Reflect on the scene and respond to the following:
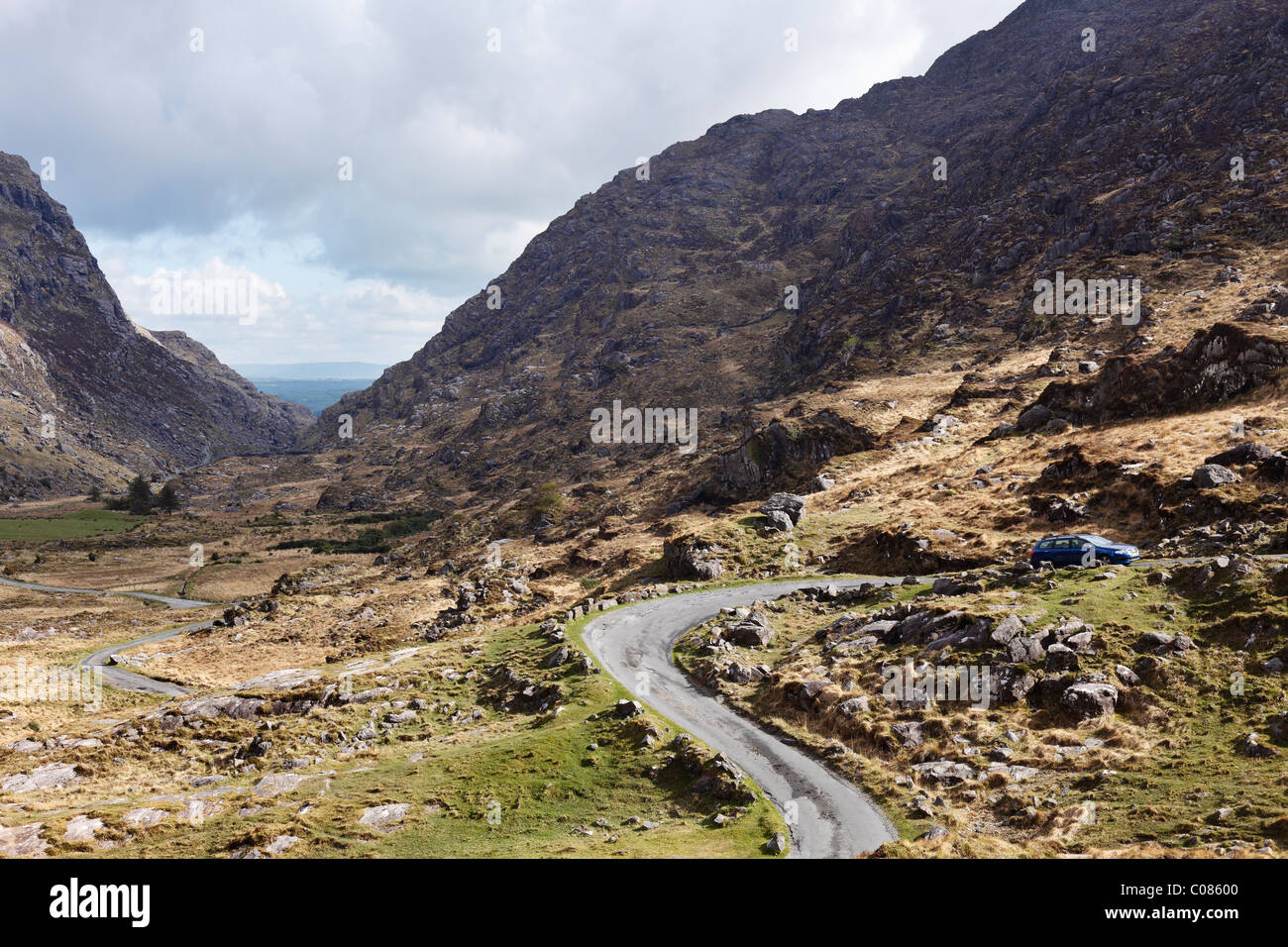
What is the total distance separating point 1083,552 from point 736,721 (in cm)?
2020

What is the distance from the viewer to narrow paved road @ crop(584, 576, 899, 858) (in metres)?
20.2

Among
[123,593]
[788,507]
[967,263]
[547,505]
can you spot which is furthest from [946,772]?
[967,263]

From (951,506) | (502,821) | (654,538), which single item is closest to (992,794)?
(502,821)

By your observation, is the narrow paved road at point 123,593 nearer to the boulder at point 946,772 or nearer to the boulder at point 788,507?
the boulder at point 788,507

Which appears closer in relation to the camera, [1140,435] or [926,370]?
[1140,435]

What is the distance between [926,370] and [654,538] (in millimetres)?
49641

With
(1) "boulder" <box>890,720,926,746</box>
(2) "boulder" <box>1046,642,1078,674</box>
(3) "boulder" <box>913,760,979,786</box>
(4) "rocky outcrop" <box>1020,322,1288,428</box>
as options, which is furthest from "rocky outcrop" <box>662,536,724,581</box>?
(4) "rocky outcrop" <box>1020,322,1288,428</box>

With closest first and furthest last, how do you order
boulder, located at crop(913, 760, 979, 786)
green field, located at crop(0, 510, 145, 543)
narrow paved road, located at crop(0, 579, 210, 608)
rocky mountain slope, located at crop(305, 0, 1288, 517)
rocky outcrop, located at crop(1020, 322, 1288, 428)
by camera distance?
boulder, located at crop(913, 760, 979, 786) → rocky outcrop, located at crop(1020, 322, 1288, 428) → narrow paved road, located at crop(0, 579, 210, 608) → rocky mountain slope, located at crop(305, 0, 1288, 517) → green field, located at crop(0, 510, 145, 543)

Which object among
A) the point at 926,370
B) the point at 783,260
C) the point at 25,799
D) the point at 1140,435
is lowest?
the point at 25,799

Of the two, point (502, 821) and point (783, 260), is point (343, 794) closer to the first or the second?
point (502, 821)

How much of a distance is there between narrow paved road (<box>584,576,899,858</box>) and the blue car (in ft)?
29.3

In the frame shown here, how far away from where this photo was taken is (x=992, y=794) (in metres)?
20.9

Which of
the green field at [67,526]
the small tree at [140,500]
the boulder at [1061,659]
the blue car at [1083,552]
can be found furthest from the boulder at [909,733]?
the small tree at [140,500]

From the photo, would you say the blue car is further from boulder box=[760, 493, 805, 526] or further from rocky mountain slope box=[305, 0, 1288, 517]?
rocky mountain slope box=[305, 0, 1288, 517]
